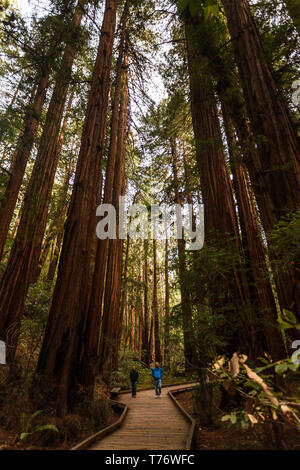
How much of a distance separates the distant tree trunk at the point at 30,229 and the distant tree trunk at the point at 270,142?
4789mm

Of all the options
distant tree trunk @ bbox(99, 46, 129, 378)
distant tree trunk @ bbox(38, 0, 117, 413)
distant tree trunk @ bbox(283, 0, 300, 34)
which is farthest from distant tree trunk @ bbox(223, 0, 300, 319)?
distant tree trunk @ bbox(99, 46, 129, 378)

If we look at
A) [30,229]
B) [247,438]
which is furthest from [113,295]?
[247,438]

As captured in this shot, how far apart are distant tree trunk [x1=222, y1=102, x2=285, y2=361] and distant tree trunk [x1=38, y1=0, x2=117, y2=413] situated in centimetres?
314

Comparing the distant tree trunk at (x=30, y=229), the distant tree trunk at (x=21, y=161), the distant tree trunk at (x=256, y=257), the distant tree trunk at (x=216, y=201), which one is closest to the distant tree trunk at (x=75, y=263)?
the distant tree trunk at (x=30, y=229)

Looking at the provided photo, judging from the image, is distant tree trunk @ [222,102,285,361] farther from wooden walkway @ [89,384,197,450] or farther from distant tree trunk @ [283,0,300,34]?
wooden walkway @ [89,384,197,450]

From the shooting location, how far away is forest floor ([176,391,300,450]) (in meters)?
3.01

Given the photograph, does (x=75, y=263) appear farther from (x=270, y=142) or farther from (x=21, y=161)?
(x=21, y=161)

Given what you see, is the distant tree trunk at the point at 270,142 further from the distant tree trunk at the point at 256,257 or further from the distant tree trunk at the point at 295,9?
the distant tree trunk at the point at 256,257

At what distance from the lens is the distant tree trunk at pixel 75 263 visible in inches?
173

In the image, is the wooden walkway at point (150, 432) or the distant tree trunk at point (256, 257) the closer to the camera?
the wooden walkway at point (150, 432)

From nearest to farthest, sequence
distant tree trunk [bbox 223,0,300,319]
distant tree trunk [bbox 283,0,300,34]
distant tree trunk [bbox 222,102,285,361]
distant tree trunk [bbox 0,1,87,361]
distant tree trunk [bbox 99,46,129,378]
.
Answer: distant tree trunk [bbox 223,0,300,319]
distant tree trunk [bbox 283,0,300,34]
distant tree trunk [bbox 222,102,285,361]
distant tree trunk [bbox 0,1,87,361]
distant tree trunk [bbox 99,46,129,378]

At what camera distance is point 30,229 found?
7367 millimetres

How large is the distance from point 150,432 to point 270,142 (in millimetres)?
5510
